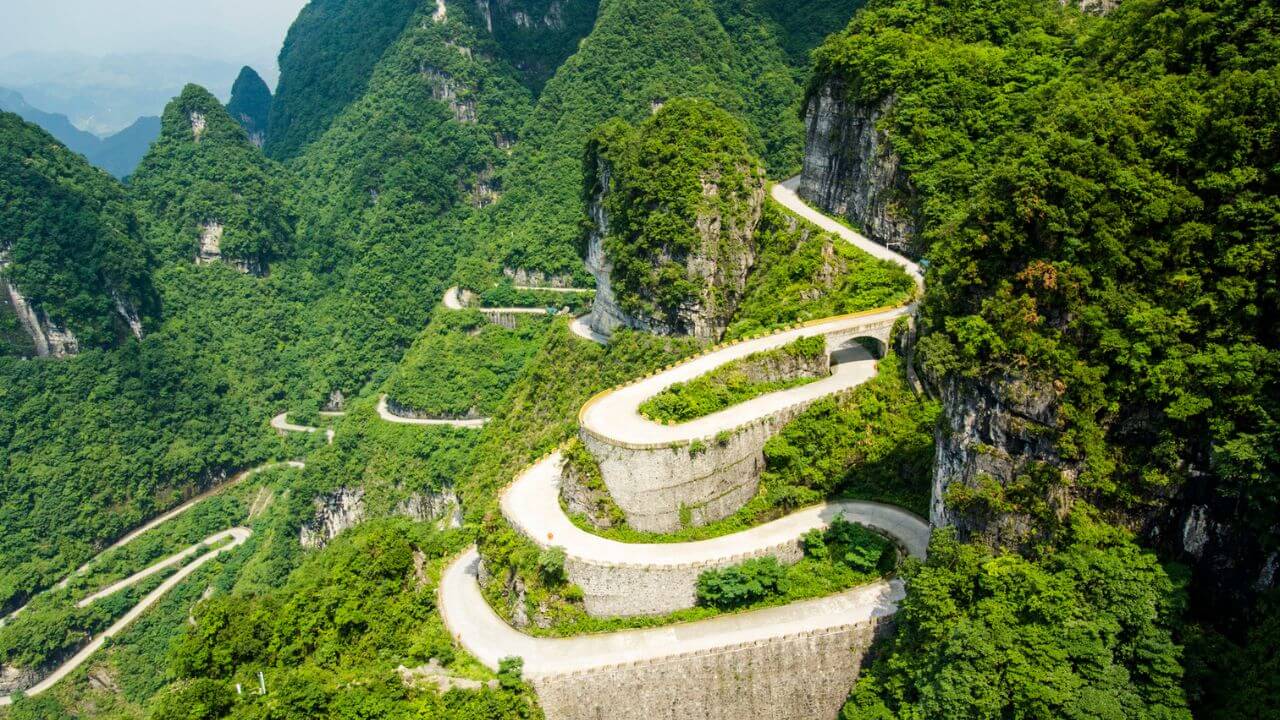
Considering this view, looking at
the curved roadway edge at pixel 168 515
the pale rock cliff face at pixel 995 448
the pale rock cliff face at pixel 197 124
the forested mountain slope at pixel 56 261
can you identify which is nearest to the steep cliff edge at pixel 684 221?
the pale rock cliff face at pixel 995 448

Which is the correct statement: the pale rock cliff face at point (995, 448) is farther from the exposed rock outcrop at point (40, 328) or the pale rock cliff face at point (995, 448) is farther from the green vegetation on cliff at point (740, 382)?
the exposed rock outcrop at point (40, 328)

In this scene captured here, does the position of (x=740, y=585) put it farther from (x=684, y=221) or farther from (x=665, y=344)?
(x=684, y=221)

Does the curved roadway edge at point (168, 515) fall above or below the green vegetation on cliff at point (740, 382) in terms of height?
below

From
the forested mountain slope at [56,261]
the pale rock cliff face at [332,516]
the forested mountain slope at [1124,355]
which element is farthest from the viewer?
the forested mountain slope at [56,261]

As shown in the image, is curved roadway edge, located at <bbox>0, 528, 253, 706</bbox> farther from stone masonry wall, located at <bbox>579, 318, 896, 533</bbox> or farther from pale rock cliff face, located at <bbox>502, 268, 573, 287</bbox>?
stone masonry wall, located at <bbox>579, 318, 896, 533</bbox>

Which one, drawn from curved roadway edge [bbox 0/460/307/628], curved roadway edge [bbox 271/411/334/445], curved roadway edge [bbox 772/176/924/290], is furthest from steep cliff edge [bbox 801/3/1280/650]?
curved roadway edge [bbox 271/411/334/445]

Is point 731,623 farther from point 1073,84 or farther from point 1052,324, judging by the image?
point 1073,84
